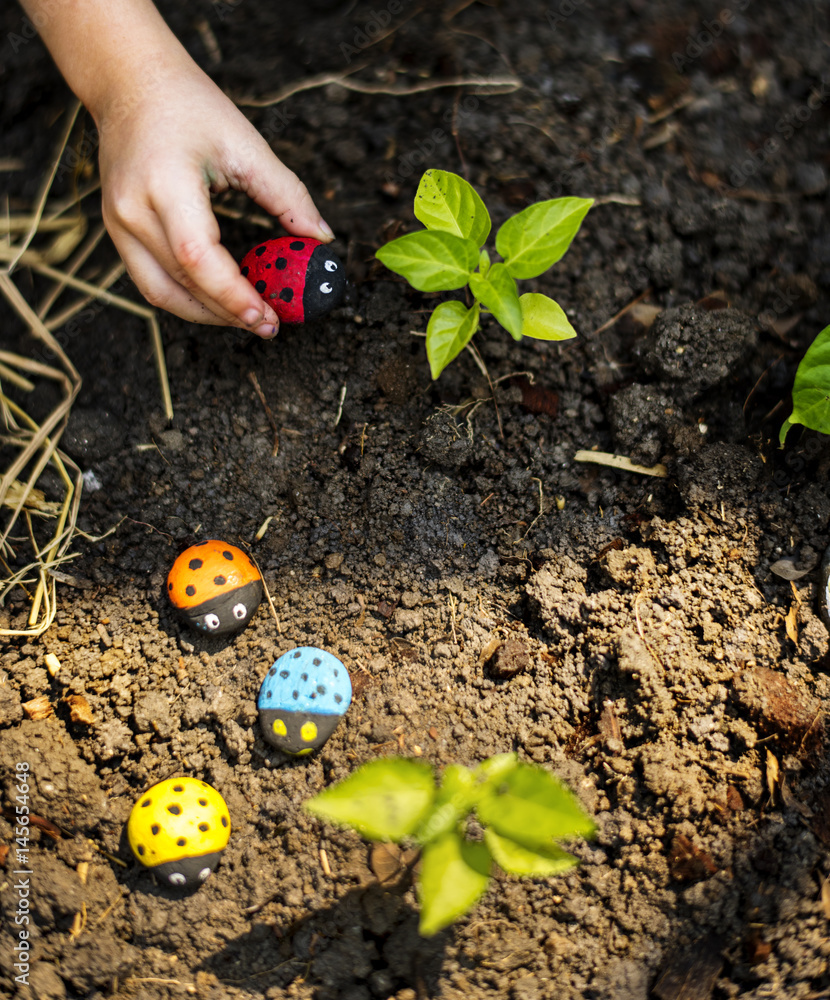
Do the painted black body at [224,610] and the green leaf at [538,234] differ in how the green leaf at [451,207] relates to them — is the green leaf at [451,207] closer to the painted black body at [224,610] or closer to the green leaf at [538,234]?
the green leaf at [538,234]

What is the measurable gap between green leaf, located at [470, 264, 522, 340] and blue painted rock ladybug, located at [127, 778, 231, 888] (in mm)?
1514

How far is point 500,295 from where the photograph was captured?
1.81 m

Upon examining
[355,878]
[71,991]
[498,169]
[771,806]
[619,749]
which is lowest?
[771,806]

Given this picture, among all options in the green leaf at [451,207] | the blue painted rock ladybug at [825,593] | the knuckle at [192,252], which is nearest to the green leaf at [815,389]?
the blue painted rock ladybug at [825,593]

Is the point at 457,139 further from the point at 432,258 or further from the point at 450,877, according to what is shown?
the point at 450,877

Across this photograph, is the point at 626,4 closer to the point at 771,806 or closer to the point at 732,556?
the point at 732,556

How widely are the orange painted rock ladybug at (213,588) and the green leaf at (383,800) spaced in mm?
732

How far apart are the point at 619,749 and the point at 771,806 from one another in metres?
0.42

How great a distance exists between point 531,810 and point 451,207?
1.57 metres

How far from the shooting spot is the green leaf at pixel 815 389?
2023 millimetres

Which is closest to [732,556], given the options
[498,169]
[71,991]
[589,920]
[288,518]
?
[589,920]

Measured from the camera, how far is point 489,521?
221 cm

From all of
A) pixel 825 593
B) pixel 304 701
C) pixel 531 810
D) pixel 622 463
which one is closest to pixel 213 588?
pixel 304 701

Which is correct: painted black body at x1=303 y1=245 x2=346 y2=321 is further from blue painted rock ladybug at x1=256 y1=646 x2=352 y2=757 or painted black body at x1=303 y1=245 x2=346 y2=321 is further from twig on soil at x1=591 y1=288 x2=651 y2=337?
blue painted rock ladybug at x1=256 y1=646 x2=352 y2=757
